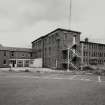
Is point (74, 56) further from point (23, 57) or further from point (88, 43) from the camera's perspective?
point (23, 57)

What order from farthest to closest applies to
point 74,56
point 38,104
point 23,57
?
1. point 23,57
2. point 74,56
3. point 38,104

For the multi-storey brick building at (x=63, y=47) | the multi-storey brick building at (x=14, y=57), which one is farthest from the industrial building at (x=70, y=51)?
the multi-storey brick building at (x=14, y=57)

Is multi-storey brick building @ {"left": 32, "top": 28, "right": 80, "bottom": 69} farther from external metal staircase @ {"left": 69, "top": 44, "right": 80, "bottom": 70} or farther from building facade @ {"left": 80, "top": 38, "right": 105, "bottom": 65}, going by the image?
building facade @ {"left": 80, "top": 38, "right": 105, "bottom": 65}

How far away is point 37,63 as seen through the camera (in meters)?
44.1

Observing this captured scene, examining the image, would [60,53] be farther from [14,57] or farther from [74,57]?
[14,57]

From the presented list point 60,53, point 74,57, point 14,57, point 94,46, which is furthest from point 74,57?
point 14,57

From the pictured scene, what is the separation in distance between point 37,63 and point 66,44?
1437 cm

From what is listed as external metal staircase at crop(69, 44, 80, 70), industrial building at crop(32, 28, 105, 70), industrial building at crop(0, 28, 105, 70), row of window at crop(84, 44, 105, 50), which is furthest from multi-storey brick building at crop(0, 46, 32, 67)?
row of window at crop(84, 44, 105, 50)

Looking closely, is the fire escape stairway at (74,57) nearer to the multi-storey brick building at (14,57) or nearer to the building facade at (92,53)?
the building facade at (92,53)

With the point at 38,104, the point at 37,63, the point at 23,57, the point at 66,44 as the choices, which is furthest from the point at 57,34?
the point at 38,104

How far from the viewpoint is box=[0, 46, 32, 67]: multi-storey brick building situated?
42.7 m

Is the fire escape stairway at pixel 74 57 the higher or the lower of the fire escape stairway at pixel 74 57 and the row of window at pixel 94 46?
the lower

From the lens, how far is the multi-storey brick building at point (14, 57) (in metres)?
42.7

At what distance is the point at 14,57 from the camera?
152ft
